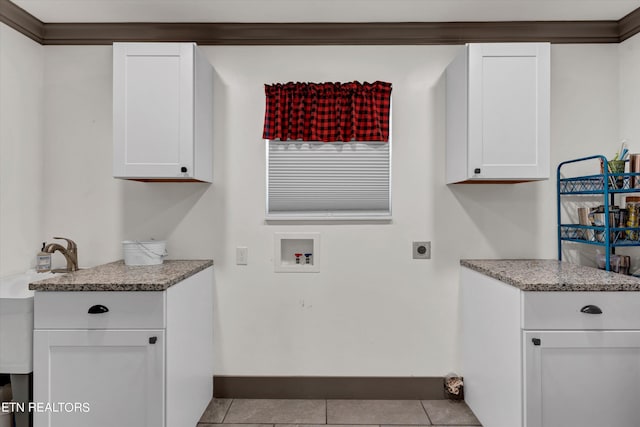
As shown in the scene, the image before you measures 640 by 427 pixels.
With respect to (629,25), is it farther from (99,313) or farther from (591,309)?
(99,313)

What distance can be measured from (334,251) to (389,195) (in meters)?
0.53

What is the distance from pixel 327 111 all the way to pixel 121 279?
1582 mm

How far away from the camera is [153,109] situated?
218 cm

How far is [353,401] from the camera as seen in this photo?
8.20 feet

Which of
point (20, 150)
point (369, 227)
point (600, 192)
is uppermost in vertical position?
point (20, 150)

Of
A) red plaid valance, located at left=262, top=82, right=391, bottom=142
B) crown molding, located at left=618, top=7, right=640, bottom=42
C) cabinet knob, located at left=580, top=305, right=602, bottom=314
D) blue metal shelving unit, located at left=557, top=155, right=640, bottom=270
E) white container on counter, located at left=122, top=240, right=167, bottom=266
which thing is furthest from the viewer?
red plaid valance, located at left=262, top=82, right=391, bottom=142

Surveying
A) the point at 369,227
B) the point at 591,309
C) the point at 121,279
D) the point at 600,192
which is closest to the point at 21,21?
the point at 121,279

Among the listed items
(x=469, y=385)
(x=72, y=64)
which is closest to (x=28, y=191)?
(x=72, y=64)

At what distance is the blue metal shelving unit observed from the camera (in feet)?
7.06

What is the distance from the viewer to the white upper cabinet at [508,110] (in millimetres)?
2160

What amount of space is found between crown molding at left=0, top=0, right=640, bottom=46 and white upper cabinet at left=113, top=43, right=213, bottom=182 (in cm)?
45

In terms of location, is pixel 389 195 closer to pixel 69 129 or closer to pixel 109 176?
pixel 109 176

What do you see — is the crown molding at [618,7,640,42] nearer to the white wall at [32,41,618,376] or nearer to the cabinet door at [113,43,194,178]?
the white wall at [32,41,618,376]

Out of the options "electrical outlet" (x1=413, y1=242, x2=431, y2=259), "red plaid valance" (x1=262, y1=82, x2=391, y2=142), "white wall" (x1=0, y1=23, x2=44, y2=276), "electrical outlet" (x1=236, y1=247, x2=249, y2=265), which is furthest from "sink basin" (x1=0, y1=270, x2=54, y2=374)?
"electrical outlet" (x1=413, y1=242, x2=431, y2=259)
